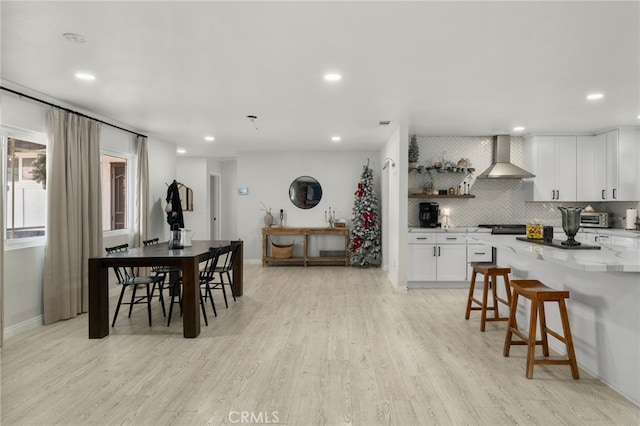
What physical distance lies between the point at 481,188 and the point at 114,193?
608cm

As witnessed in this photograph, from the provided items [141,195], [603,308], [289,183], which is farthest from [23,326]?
[289,183]

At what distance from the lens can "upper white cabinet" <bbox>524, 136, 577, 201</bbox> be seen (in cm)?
645

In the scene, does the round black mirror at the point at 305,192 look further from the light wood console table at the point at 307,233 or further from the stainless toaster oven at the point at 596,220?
the stainless toaster oven at the point at 596,220

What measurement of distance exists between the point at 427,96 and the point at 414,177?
8.94 feet

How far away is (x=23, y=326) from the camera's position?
407 centimetres

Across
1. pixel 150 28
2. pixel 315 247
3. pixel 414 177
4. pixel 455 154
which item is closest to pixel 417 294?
pixel 414 177

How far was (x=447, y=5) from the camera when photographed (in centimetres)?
236

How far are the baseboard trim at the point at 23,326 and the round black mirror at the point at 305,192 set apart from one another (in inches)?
208

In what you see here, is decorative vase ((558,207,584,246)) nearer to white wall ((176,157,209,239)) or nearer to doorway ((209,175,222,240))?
white wall ((176,157,209,239))

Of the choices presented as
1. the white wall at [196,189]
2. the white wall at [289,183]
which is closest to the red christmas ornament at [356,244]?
the white wall at [289,183]

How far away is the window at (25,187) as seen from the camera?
160 inches

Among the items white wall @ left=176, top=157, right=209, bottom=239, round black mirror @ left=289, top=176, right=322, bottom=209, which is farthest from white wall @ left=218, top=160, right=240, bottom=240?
round black mirror @ left=289, top=176, right=322, bottom=209

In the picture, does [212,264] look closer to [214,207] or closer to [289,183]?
[289,183]

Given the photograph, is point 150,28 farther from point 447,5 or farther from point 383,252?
point 383,252
